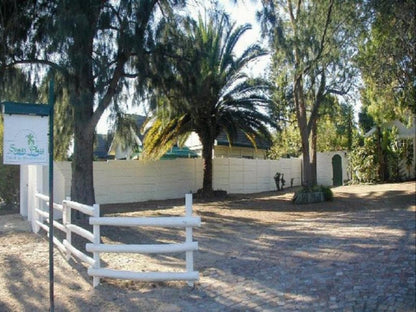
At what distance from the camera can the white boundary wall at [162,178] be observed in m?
16.5

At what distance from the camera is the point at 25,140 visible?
4.84 metres

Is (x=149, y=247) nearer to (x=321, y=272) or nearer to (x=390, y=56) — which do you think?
(x=321, y=272)

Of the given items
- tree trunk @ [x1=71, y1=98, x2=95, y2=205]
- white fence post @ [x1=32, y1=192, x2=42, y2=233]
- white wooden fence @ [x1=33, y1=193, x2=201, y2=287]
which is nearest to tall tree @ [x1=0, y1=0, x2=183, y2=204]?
tree trunk @ [x1=71, y1=98, x2=95, y2=205]

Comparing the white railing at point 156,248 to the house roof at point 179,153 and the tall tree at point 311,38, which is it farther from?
the house roof at point 179,153

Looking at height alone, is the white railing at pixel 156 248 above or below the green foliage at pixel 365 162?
below

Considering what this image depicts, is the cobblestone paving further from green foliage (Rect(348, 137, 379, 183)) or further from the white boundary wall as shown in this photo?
green foliage (Rect(348, 137, 379, 183))

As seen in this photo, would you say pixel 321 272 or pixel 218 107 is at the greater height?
pixel 218 107

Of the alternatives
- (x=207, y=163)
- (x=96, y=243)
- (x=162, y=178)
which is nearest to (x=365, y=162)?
(x=207, y=163)

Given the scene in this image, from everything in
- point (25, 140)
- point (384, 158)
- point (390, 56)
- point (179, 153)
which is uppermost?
point (390, 56)

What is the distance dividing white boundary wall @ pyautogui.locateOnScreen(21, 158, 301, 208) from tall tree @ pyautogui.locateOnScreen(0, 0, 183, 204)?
3.37m

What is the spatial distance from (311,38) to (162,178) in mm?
8762

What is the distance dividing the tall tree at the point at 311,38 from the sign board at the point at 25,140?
7382 mm

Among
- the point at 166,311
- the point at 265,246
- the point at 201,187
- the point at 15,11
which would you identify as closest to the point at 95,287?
the point at 166,311

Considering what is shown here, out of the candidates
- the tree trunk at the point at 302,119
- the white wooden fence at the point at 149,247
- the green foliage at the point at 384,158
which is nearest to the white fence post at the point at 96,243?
the white wooden fence at the point at 149,247
